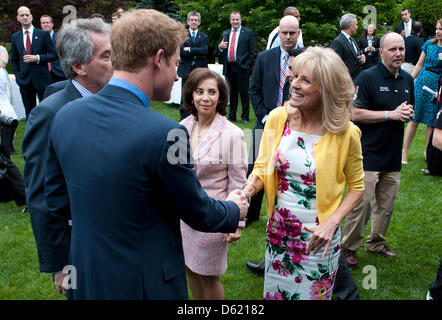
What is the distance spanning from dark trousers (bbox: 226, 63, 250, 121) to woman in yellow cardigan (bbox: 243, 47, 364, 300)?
25.8 feet

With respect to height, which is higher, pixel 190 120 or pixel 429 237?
pixel 190 120

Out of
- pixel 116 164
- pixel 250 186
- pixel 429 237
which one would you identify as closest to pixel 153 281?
pixel 116 164

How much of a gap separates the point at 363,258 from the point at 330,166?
2.43 metres

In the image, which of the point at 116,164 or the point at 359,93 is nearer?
the point at 116,164

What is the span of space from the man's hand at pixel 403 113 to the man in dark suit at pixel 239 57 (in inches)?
262

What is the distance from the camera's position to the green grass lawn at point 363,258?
3.98 metres

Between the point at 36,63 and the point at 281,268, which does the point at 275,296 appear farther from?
the point at 36,63

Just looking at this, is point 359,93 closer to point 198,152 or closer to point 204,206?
point 198,152

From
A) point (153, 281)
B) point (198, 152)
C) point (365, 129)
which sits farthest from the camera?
point (365, 129)

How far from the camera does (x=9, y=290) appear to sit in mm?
3969

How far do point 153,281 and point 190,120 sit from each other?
187 cm

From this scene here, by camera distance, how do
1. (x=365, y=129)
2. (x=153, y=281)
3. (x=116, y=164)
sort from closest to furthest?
(x=116, y=164)
(x=153, y=281)
(x=365, y=129)

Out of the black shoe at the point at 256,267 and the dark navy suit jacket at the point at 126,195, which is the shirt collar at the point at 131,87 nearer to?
the dark navy suit jacket at the point at 126,195

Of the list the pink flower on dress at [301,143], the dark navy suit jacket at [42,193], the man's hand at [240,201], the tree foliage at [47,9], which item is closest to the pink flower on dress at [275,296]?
the man's hand at [240,201]
